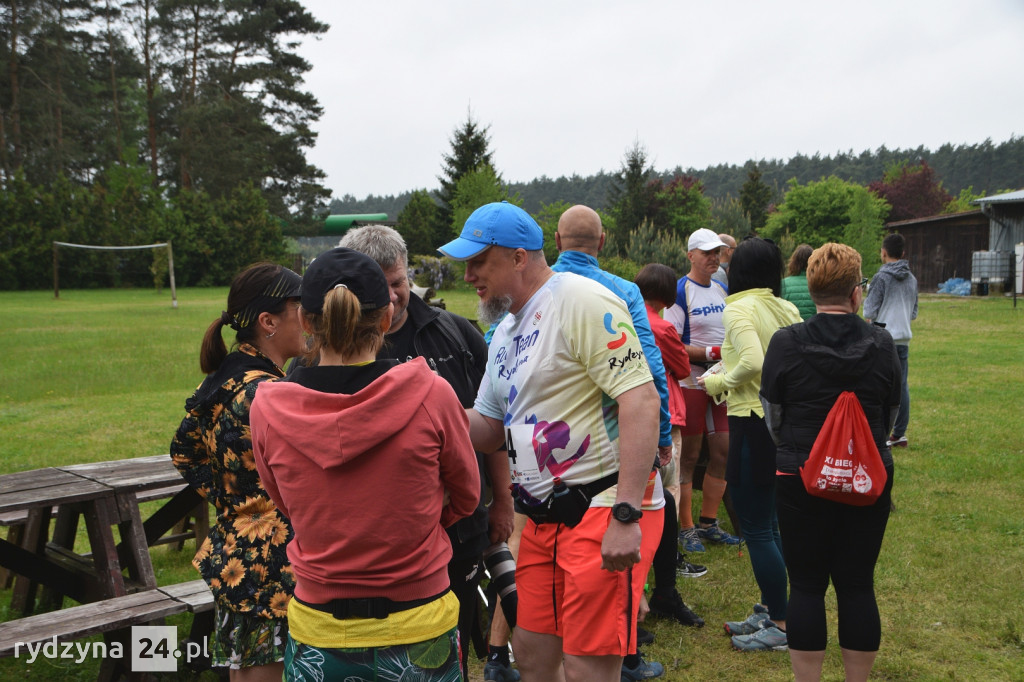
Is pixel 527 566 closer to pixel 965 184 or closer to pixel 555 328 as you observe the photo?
pixel 555 328

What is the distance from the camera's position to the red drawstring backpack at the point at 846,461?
9.27 feet

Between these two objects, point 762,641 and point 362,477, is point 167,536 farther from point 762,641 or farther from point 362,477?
point 362,477

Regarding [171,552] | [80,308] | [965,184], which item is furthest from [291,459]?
[965,184]

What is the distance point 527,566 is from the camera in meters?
2.65

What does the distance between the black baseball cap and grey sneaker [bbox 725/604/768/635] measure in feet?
10.1

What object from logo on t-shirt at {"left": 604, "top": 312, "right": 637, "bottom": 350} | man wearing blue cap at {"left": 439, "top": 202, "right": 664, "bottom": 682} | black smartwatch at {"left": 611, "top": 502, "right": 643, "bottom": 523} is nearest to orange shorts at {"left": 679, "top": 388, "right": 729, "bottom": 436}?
man wearing blue cap at {"left": 439, "top": 202, "right": 664, "bottom": 682}

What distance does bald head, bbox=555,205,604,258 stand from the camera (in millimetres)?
4090

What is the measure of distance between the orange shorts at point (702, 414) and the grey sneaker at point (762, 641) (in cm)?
169

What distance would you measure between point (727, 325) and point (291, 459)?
2909 millimetres

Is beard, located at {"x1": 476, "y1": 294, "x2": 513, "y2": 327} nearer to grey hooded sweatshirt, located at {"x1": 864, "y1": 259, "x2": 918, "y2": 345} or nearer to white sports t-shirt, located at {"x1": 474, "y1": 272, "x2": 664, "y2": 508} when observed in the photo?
white sports t-shirt, located at {"x1": 474, "y1": 272, "x2": 664, "y2": 508}

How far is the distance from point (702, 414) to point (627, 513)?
132 inches

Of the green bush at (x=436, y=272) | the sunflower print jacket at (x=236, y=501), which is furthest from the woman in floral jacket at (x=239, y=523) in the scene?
the green bush at (x=436, y=272)

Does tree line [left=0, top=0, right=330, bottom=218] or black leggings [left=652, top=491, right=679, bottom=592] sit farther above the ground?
tree line [left=0, top=0, right=330, bottom=218]

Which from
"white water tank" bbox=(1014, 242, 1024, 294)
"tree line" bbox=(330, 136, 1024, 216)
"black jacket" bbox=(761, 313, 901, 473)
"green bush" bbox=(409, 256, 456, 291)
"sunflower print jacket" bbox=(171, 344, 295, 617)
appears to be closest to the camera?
"sunflower print jacket" bbox=(171, 344, 295, 617)
